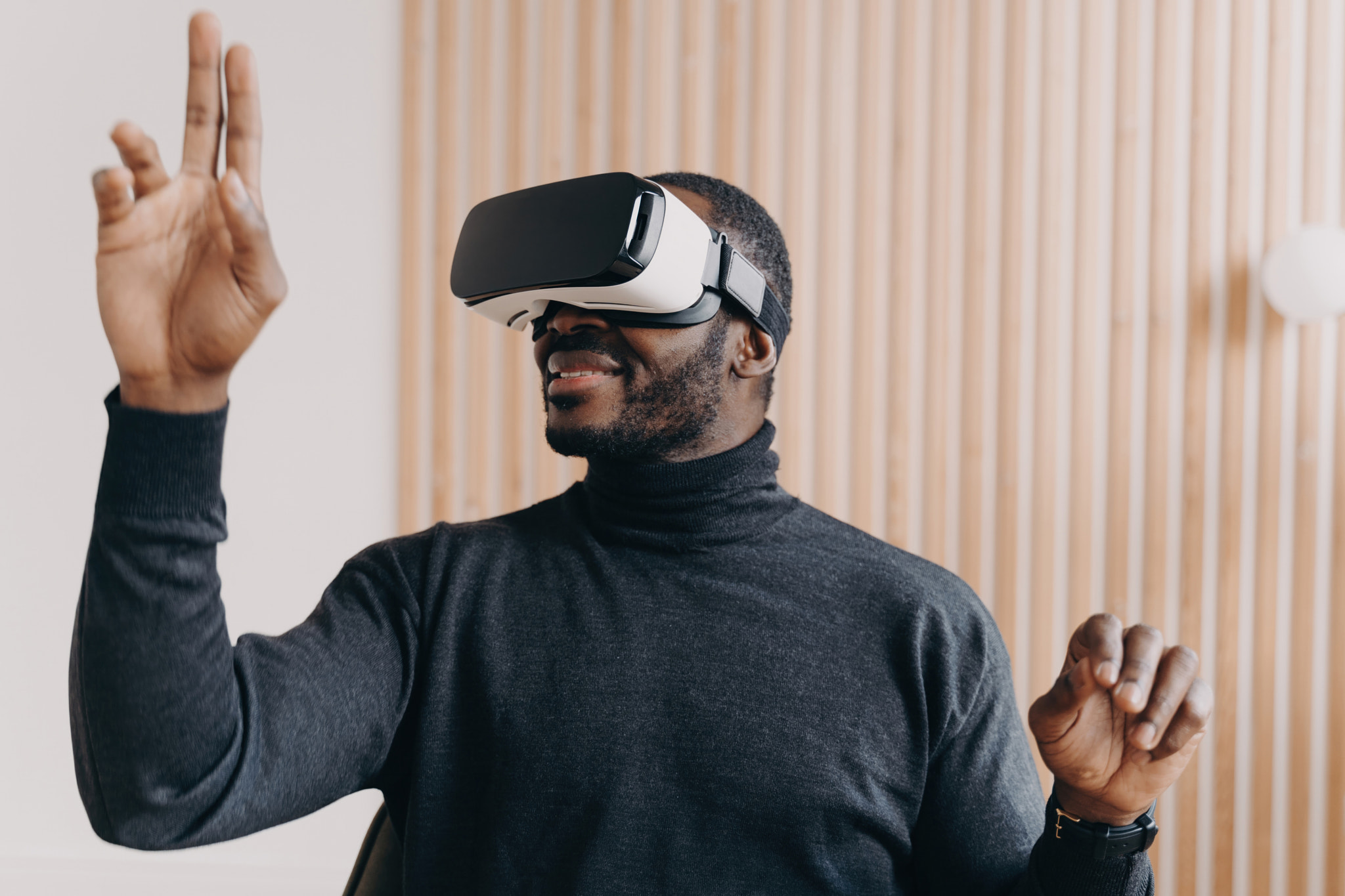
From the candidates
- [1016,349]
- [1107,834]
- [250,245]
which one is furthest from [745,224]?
[1016,349]

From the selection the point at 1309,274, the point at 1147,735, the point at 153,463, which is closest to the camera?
the point at 153,463

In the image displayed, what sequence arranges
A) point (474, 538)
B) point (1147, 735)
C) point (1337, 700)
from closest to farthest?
point (1147, 735), point (474, 538), point (1337, 700)

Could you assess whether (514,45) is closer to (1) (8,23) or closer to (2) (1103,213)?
(1) (8,23)

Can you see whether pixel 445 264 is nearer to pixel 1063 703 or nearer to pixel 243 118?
pixel 243 118

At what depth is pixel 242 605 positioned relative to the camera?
2213 millimetres

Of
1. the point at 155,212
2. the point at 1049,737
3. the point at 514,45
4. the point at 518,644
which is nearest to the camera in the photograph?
the point at 155,212

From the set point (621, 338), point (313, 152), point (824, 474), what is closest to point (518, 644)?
point (621, 338)

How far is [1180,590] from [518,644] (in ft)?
5.48

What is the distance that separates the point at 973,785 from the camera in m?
1.05

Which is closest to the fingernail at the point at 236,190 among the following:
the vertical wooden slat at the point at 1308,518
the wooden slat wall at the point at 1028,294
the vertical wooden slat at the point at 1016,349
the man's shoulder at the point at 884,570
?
the man's shoulder at the point at 884,570

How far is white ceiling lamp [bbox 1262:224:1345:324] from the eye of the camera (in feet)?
6.51

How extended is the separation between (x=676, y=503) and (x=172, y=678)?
56 centimetres

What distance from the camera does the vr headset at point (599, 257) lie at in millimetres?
1012

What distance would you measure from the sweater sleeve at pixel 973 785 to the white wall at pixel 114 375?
5.08 feet
